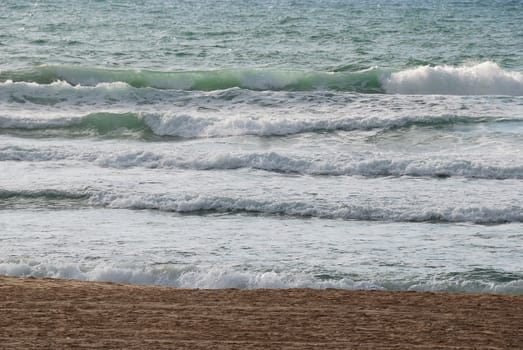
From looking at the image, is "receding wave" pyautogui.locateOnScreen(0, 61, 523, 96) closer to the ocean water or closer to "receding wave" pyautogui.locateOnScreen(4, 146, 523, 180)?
the ocean water

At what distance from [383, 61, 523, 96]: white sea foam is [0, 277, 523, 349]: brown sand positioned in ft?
49.6

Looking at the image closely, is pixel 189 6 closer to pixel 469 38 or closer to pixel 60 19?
pixel 60 19

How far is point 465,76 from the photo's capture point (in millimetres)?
23766

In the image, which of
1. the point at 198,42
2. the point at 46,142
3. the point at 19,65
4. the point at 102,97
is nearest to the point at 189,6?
the point at 198,42

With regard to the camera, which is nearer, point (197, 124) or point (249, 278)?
point (249, 278)

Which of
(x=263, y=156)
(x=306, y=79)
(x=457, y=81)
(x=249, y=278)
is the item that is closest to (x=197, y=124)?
(x=263, y=156)

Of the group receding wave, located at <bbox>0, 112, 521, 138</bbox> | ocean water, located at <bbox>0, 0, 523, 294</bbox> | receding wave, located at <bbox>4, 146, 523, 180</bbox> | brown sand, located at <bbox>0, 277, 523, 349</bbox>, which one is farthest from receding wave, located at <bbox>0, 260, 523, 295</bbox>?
receding wave, located at <bbox>0, 112, 521, 138</bbox>

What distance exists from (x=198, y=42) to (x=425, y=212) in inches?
778

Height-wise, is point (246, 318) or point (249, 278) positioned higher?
point (246, 318)

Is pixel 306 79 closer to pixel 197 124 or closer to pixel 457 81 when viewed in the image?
pixel 457 81

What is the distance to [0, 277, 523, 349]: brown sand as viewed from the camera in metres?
7.07

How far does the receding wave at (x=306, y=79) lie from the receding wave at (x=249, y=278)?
13.8 m

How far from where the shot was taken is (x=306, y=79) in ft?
76.8

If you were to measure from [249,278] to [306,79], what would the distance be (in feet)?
48.5
